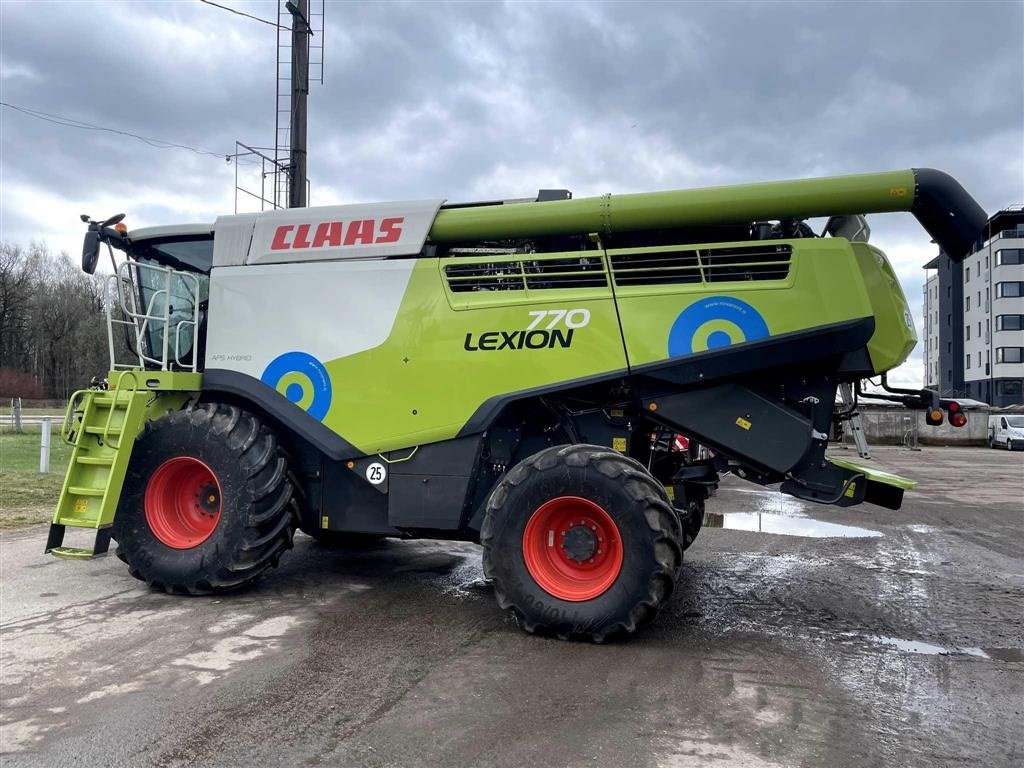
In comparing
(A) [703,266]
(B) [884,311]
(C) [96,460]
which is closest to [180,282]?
(C) [96,460]

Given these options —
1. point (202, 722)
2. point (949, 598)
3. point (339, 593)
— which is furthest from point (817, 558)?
point (202, 722)

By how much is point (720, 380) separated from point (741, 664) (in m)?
1.77

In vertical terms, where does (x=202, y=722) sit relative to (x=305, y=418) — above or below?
below

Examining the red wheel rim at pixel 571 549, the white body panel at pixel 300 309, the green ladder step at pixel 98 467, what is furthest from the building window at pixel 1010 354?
the green ladder step at pixel 98 467

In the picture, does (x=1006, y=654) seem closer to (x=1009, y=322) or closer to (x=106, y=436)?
(x=106, y=436)

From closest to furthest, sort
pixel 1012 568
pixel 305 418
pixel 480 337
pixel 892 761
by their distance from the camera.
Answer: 1. pixel 892 761
2. pixel 480 337
3. pixel 305 418
4. pixel 1012 568

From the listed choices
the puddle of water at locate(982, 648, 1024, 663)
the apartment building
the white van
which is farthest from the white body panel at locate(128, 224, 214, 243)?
the apartment building

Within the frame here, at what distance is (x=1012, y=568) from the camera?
7.20 metres

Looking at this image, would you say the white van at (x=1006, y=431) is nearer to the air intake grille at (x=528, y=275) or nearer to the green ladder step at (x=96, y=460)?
the air intake grille at (x=528, y=275)

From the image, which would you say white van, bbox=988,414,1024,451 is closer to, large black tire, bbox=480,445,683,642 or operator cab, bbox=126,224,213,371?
large black tire, bbox=480,445,683,642

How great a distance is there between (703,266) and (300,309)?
3.00 m

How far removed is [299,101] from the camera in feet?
39.1

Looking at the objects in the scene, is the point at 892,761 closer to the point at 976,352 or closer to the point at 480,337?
the point at 480,337

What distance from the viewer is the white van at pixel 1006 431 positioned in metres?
27.8
